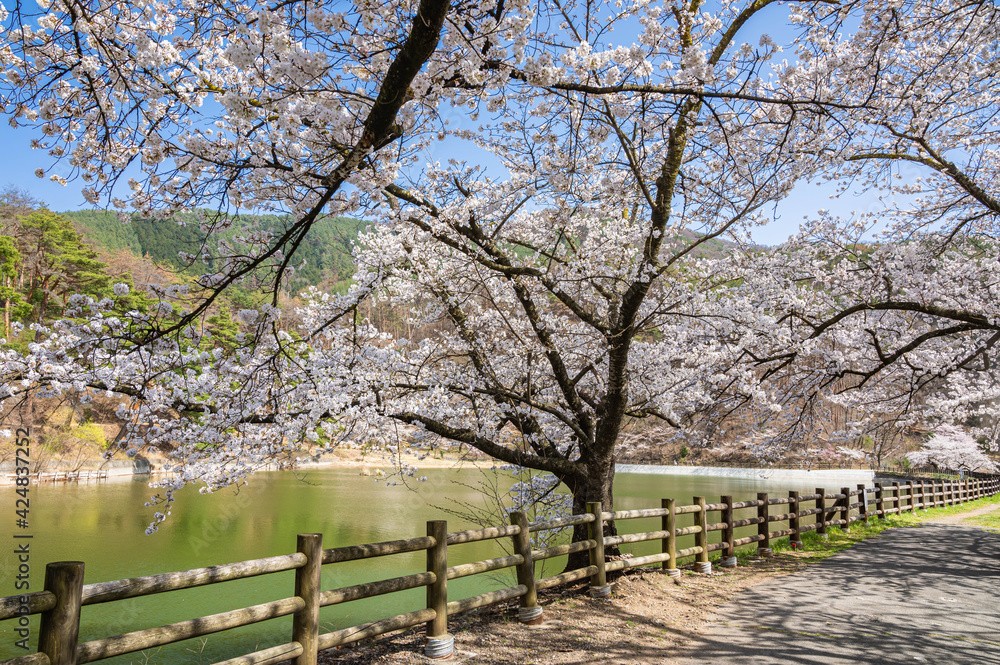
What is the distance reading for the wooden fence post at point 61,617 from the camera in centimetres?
228

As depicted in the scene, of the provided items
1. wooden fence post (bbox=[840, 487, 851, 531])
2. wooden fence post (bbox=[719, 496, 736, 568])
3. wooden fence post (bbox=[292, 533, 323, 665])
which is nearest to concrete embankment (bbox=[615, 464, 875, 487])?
wooden fence post (bbox=[840, 487, 851, 531])

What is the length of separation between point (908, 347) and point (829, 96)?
10.3ft

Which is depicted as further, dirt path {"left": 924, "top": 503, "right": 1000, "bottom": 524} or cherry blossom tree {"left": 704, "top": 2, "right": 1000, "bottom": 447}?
dirt path {"left": 924, "top": 503, "right": 1000, "bottom": 524}

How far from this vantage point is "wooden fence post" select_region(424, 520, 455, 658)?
12.3 ft

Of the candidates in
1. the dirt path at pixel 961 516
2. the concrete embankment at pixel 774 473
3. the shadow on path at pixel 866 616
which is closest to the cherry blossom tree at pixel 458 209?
the shadow on path at pixel 866 616

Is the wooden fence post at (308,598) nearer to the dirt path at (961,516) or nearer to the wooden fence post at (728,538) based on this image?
the wooden fence post at (728,538)

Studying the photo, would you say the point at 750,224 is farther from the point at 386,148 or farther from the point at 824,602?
the point at 386,148

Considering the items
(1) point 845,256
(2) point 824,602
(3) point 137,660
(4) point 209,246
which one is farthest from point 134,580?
(1) point 845,256

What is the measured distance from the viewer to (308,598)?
10.5 ft

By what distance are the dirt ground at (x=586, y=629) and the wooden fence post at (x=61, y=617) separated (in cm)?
172

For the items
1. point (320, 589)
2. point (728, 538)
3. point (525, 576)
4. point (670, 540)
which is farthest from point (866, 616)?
point (320, 589)

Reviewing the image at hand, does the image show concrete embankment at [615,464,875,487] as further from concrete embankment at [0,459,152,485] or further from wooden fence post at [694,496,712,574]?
concrete embankment at [0,459,152,485]

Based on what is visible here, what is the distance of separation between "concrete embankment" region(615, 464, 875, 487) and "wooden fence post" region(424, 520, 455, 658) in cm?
2445

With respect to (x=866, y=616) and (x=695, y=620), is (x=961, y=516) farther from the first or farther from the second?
(x=695, y=620)
